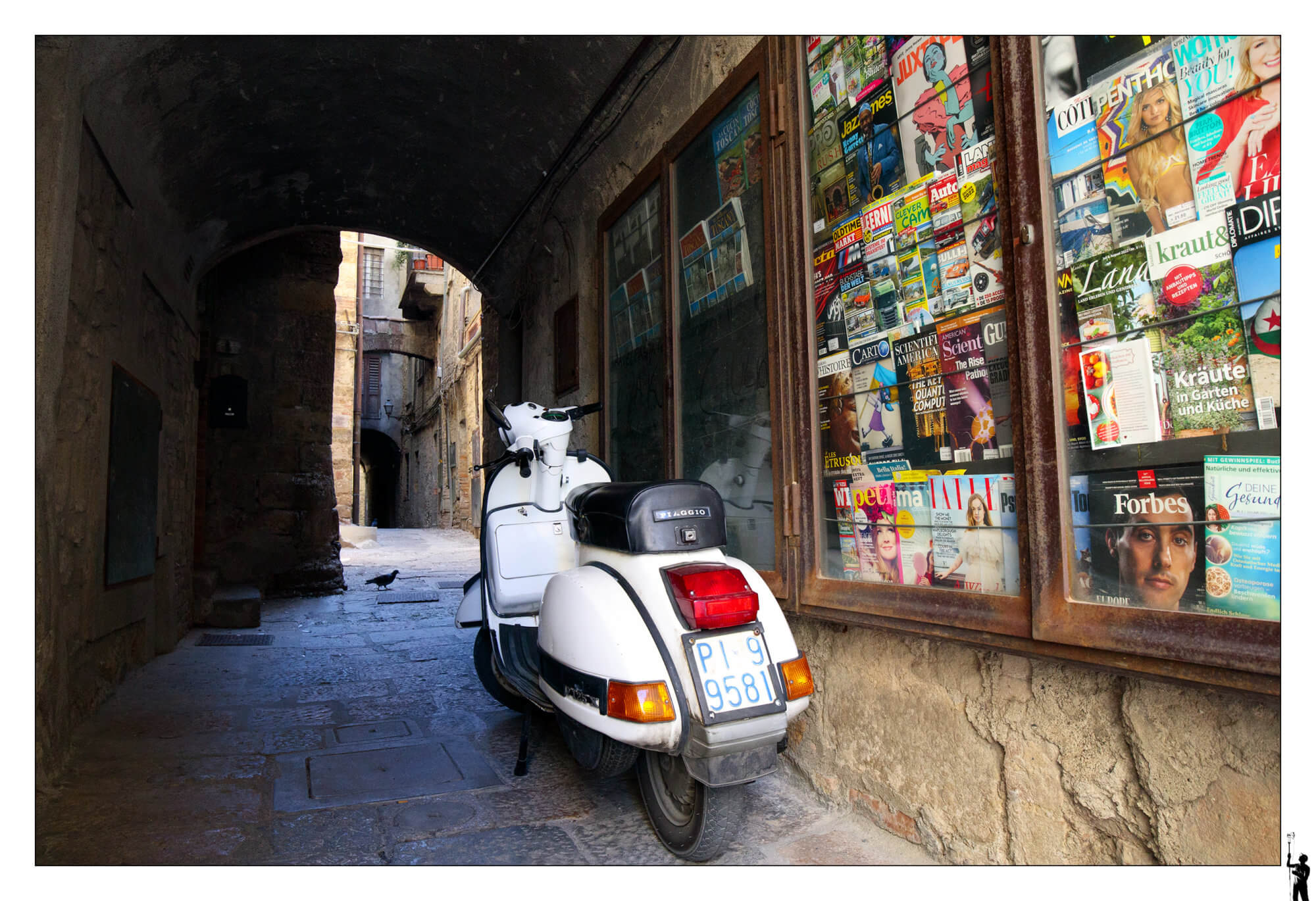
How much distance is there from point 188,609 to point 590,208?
458 cm

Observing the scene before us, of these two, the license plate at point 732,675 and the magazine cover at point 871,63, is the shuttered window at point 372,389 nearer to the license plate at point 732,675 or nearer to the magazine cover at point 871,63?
the magazine cover at point 871,63

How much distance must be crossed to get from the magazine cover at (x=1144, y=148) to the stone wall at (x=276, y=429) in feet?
26.4

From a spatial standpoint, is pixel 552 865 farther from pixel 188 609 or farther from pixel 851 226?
pixel 188 609

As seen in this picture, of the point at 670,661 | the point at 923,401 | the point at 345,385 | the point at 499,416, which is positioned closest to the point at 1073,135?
the point at 923,401

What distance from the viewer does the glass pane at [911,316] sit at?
2123 millimetres

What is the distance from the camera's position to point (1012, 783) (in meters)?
1.99

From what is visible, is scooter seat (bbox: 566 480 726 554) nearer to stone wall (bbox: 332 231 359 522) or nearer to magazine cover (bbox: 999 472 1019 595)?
magazine cover (bbox: 999 472 1019 595)

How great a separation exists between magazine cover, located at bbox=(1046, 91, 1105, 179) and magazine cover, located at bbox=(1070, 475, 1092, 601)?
2.36 ft

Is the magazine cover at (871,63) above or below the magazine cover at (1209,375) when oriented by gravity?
above

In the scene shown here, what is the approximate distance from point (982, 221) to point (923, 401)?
514 mm

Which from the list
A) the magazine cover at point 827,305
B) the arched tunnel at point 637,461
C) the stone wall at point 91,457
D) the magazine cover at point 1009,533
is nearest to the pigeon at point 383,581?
the arched tunnel at point 637,461

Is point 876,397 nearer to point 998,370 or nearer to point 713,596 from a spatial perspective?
point 998,370

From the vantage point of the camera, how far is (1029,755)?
196 cm

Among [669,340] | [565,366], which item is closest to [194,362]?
[565,366]
